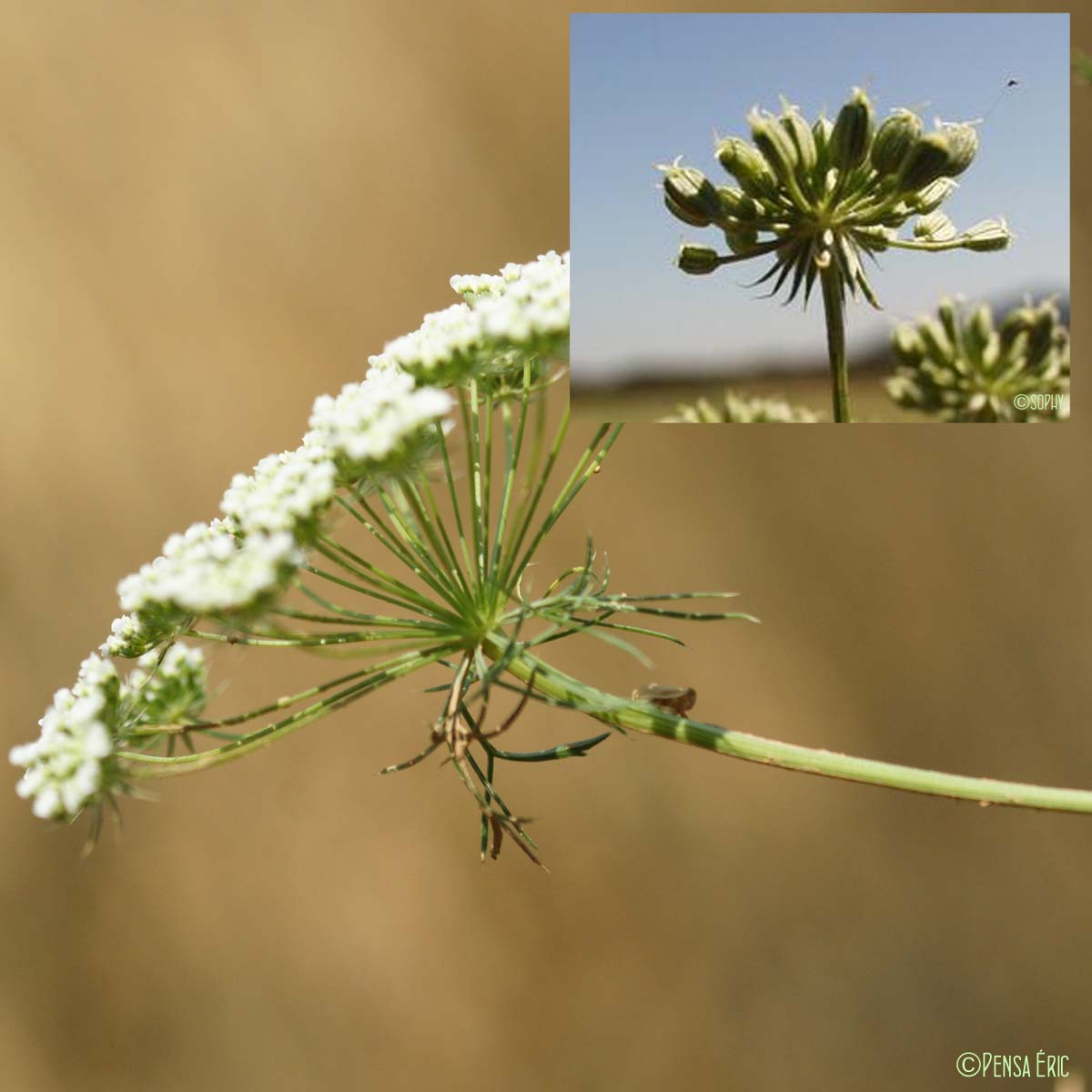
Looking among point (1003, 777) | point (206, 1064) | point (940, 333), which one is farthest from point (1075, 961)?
point (940, 333)

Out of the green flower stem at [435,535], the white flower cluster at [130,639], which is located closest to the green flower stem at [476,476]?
the green flower stem at [435,535]

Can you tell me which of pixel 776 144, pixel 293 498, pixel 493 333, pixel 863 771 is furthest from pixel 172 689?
pixel 776 144

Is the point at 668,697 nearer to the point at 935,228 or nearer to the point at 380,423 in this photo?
the point at 380,423

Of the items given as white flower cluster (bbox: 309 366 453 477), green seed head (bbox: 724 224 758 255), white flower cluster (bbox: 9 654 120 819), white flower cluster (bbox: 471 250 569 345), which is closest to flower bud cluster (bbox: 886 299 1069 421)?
green seed head (bbox: 724 224 758 255)

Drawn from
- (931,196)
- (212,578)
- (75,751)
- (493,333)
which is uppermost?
(931,196)

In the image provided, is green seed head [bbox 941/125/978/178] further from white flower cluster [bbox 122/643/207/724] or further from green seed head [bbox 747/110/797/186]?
white flower cluster [bbox 122/643/207/724]

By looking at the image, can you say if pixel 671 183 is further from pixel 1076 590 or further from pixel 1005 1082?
pixel 1005 1082
